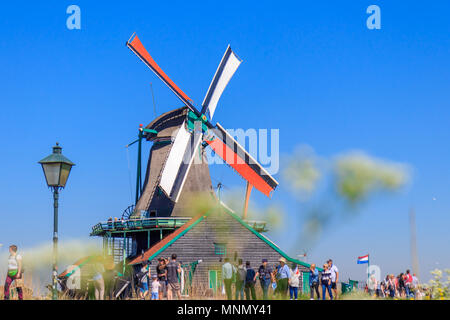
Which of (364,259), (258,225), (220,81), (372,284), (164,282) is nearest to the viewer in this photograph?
(164,282)

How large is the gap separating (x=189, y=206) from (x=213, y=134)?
441 centimetres

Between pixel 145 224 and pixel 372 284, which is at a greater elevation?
pixel 145 224

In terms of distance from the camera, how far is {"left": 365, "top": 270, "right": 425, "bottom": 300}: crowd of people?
27.5 meters

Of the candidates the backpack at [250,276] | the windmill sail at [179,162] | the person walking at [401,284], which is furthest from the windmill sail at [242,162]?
the backpack at [250,276]

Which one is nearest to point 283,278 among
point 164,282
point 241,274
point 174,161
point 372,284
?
point 241,274

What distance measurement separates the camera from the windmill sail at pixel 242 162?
128 feet

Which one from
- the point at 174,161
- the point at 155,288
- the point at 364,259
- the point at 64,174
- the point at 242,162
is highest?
the point at 242,162

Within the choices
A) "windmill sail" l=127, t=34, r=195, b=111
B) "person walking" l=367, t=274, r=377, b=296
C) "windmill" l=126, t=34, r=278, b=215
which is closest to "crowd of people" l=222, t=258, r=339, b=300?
"person walking" l=367, t=274, r=377, b=296

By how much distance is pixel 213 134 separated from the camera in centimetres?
3941

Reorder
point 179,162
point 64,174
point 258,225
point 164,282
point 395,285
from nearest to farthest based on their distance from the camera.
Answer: point 64,174
point 164,282
point 395,285
point 179,162
point 258,225

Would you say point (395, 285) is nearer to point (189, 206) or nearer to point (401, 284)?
point (401, 284)

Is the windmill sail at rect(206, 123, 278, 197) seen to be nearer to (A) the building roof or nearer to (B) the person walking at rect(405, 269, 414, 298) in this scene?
(A) the building roof

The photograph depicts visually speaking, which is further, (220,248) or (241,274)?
(220,248)

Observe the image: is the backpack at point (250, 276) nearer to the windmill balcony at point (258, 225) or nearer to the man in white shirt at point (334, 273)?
the man in white shirt at point (334, 273)
